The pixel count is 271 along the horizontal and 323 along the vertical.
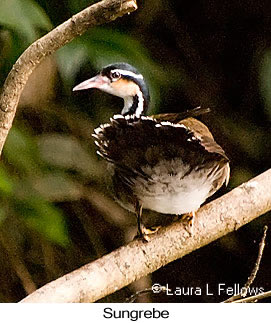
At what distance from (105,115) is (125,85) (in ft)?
0.13

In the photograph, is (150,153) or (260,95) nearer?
(150,153)

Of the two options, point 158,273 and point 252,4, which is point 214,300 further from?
point 252,4

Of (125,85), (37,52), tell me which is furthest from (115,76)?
(37,52)

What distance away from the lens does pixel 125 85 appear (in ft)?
2.53

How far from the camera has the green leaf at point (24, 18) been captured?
0.79 metres

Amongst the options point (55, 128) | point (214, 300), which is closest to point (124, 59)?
point (55, 128)

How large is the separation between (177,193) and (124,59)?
138mm

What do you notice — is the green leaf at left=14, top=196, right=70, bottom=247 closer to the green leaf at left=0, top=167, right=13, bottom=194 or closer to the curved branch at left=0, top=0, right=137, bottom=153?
the green leaf at left=0, top=167, right=13, bottom=194

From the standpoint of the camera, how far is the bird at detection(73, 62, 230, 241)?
27.2 inches

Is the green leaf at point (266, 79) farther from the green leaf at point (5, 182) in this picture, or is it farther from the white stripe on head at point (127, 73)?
the green leaf at point (5, 182)

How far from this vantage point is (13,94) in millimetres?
678

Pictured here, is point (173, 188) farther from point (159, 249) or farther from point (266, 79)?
point (266, 79)

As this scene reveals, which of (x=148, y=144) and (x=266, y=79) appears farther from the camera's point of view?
(x=266, y=79)

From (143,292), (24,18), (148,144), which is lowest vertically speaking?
(143,292)
